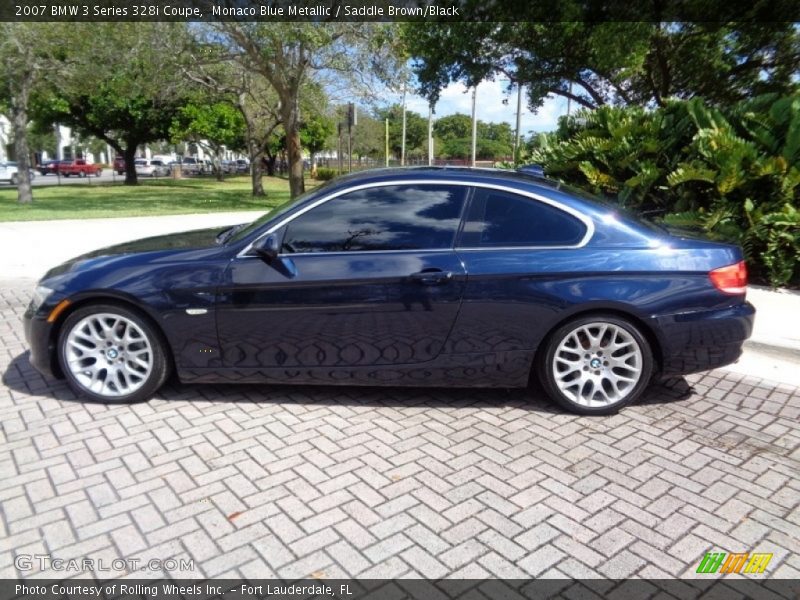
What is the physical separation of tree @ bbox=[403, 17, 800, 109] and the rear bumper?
11360 millimetres

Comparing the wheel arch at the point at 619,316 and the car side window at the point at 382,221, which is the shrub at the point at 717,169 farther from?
the car side window at the point at 382,221

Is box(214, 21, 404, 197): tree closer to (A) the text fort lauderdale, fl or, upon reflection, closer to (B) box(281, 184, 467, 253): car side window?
(B) box(281, 184, 467, 253): car side window

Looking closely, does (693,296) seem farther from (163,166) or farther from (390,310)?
(163,166)

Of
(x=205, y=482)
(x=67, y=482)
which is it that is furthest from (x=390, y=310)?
(x=67, y=482)

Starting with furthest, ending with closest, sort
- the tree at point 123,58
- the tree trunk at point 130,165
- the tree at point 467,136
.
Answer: the tree at point 467,136
the tree trunk at point 130,165
the tree at point 123,58

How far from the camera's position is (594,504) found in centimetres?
298

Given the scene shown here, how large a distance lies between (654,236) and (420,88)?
16.0m

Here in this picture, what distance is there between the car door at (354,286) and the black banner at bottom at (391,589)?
1624 millimetres

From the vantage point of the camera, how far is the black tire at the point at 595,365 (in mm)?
3846

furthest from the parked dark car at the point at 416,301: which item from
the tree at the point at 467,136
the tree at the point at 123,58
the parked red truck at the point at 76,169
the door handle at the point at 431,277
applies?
the tree at the point at 467,136

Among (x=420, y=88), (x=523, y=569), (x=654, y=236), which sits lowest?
(x=523, y=569)

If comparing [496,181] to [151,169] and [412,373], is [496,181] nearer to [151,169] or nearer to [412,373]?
[412,373]

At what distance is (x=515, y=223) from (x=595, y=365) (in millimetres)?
1066

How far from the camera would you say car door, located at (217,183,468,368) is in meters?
3.73
